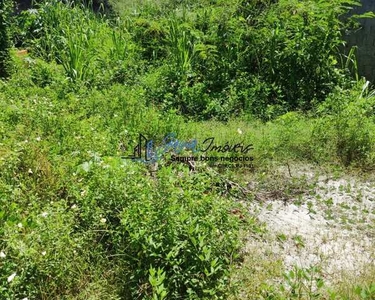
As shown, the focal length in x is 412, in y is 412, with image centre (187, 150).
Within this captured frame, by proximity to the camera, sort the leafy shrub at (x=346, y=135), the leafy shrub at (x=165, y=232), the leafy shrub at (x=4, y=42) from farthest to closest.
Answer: the leafy shrub at (x=4, y=42)
the leafy shrub at (x=346, y=135)
the leafy shrub at (x=165, y=232)

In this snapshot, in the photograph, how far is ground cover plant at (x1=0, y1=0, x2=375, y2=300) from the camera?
2303mm

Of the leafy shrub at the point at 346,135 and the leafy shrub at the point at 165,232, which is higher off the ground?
the leafy shrub at the point at 165,232

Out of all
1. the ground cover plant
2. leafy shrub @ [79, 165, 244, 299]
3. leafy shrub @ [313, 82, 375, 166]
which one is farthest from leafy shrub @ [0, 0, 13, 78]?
leafy shrub @ [313, 82, 375, 166]

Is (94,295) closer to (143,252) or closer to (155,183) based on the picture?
(143,252)

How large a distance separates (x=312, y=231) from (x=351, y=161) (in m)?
1.12

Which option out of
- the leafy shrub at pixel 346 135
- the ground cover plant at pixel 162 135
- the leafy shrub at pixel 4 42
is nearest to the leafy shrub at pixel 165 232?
the ground cover plant at pixel 162 135

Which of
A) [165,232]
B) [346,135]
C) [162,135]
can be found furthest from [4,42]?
[346,135]

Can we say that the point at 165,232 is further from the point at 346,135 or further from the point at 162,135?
the point at 346,135

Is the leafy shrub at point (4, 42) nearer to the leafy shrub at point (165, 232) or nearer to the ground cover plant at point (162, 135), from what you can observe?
the ground cover plant at point (162, 135)

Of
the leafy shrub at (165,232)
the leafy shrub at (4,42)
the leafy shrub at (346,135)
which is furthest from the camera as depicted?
the leafy shrub at (4,42)

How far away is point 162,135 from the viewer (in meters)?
3.95

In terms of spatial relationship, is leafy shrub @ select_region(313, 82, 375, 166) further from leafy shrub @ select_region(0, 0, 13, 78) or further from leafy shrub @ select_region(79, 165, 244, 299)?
leafy shrub @ select_region(0, 0, 13, 78)

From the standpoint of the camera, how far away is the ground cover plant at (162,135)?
90.7 inches

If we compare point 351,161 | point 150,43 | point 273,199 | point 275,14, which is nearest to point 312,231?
point 273,199
